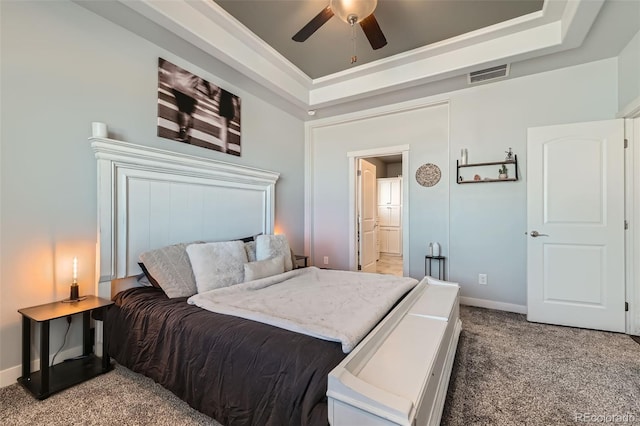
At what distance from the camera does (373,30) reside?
7.34 ft

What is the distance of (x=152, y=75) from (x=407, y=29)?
240 cm

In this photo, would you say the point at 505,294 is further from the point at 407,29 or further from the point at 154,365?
the point at 154,365

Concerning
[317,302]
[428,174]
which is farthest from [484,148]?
[317,302]

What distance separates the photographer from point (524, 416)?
62.8 inches

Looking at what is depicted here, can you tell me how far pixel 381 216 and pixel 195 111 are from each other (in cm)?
561

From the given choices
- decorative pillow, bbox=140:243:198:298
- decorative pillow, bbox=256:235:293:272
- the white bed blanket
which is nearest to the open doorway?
decorative pillow, bbox=256:235:293:272

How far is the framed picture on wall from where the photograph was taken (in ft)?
8.99

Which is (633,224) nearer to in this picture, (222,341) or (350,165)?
(350,165)

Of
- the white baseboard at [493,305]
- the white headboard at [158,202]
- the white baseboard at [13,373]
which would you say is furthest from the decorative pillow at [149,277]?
the white baseboard at [493,305]

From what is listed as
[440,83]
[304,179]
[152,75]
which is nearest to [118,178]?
[152,75]

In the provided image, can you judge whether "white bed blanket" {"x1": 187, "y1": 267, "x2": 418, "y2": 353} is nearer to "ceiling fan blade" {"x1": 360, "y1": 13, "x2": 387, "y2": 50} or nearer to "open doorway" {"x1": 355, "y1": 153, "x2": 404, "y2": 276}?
"ceiling fan blade" {"x1": 360, "y1": 13, "x2": 387, "y2": 50}

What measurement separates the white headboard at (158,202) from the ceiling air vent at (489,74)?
8.93 ft

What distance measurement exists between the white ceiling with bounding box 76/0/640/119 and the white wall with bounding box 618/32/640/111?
0.25ft

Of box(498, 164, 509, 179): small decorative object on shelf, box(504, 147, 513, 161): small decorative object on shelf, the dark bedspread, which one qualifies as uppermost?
box(504, 147, 513, 161): small decorative object on shelf
